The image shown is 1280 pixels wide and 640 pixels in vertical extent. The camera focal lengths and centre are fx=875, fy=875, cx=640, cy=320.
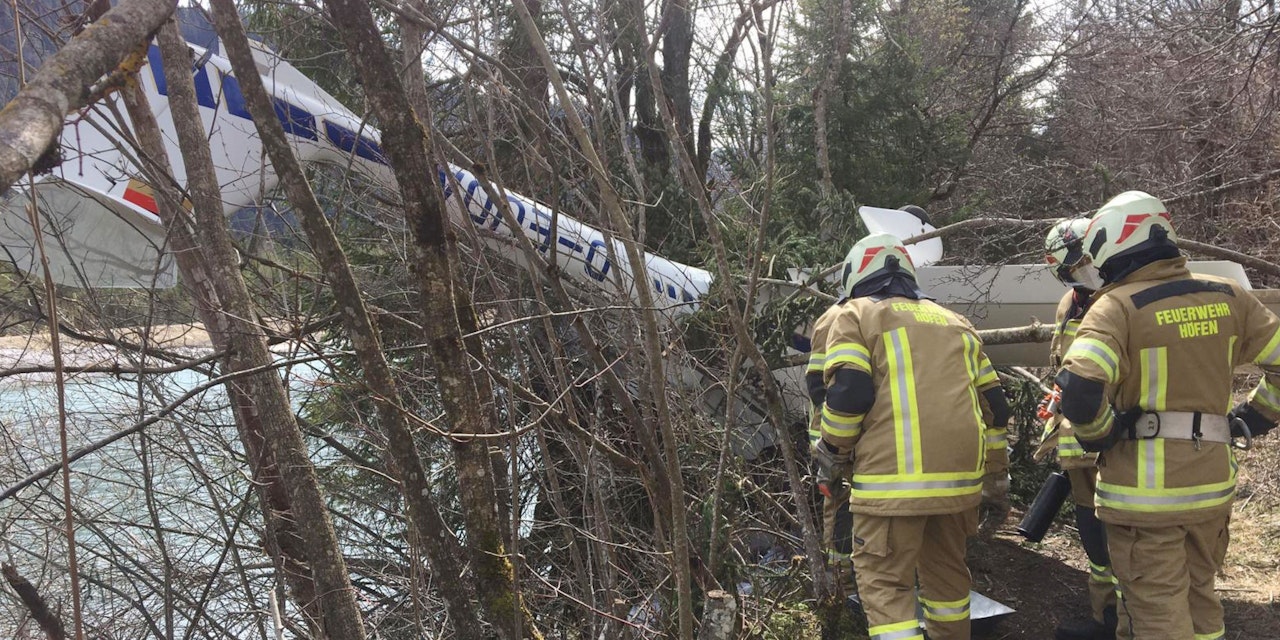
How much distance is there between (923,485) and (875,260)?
1.02 m

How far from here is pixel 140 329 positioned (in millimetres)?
4621

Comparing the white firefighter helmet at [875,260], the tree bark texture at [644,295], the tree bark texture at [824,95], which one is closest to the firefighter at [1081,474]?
the white firefighter helmet at [875,260]

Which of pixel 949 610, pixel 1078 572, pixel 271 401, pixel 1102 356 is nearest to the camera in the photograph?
pixel 1102 356

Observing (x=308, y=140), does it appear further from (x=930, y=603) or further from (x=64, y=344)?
(x=930, y=603)

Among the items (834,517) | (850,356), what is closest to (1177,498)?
(850,356)

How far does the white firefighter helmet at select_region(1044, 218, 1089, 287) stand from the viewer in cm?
→ 413

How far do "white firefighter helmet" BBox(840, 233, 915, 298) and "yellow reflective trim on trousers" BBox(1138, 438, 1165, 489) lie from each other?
1164 millimetres

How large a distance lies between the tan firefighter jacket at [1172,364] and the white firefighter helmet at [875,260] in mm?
814

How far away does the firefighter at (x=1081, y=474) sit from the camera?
4129 millimetres

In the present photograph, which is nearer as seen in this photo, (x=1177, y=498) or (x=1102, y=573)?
(x=1177, y=498)

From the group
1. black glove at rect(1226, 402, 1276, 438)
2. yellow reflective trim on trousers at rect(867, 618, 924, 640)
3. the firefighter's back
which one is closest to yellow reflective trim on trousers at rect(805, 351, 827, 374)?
the firefighter's back

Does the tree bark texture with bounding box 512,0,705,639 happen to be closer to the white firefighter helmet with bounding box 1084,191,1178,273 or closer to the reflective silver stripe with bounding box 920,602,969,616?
the reflective silver stripe with bounding box 920,602,969,616

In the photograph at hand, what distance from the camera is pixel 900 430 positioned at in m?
3.62

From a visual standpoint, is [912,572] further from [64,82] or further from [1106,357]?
[64,82]
